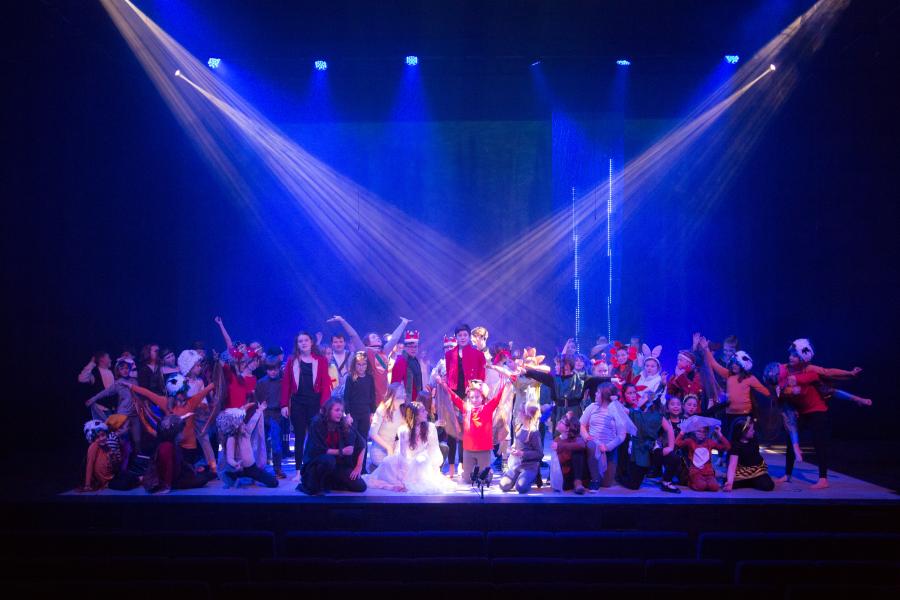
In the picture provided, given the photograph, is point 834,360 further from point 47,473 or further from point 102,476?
point 47,473

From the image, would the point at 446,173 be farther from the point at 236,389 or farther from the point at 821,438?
the point at 821,438

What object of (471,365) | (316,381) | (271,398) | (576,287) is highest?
(576,287)

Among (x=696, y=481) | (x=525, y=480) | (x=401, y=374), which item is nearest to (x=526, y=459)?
(x=525, y=480)

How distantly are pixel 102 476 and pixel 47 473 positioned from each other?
143 cm

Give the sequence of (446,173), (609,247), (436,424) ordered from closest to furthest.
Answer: (436,424), (609,247), (446,173)

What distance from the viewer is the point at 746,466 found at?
21.2 ft

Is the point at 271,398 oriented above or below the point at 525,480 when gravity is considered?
above

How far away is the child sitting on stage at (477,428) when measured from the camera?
21.8 feet

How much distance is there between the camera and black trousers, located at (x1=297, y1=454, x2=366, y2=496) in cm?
615

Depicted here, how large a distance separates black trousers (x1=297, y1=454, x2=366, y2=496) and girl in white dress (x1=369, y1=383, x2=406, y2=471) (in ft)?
1.73

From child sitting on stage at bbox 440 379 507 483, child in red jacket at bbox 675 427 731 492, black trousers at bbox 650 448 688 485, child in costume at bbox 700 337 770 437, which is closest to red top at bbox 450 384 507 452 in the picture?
child sitting on stage at bbox 440 379 507 483

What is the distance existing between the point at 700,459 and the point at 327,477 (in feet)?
12.2

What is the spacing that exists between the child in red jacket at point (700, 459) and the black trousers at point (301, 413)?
3.86m

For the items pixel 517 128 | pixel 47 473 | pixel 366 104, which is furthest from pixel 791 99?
pixel 47 473
